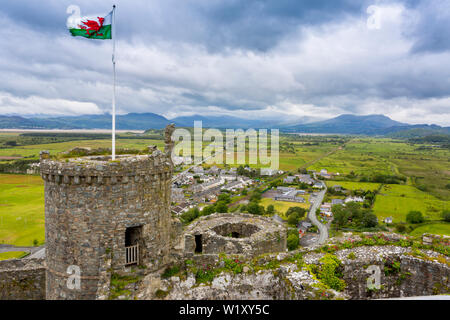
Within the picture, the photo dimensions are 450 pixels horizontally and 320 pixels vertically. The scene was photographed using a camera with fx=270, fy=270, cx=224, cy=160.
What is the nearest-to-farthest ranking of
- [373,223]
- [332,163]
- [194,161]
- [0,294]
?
[0,294], [373,223], [194,161], [332,163]

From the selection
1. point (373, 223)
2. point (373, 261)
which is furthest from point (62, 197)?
point (373, 223)

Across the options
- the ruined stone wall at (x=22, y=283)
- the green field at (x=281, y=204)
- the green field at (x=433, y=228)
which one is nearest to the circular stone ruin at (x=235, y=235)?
the ruined stone wall at (x=22, y=283)

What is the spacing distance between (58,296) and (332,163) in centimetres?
14282

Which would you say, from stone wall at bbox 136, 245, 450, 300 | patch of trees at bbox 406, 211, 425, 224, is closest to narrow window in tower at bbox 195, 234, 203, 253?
stone wall at bbox 136, 245, 450, 300

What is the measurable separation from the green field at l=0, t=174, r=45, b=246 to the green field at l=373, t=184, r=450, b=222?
7411cm

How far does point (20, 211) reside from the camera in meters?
59.2

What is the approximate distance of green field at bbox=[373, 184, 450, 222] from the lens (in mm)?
65750

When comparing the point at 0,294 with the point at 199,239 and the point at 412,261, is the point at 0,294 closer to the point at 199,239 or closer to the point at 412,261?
the point at 199,239

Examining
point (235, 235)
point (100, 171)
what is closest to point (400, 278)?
point (235, 235)

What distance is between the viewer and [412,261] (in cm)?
1145

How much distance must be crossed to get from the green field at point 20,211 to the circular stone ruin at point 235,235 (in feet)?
140

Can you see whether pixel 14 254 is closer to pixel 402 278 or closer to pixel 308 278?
pixel 308 278

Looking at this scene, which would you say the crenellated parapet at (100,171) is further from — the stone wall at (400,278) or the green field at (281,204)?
the green field at (281,204)

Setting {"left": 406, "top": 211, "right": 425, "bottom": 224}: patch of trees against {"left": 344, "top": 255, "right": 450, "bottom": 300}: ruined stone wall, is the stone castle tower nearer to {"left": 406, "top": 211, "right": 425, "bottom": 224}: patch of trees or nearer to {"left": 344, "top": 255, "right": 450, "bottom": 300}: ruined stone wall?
{"left": 344, "top": 255, "right": 450, "bottom": 300}: ruined stone wall
